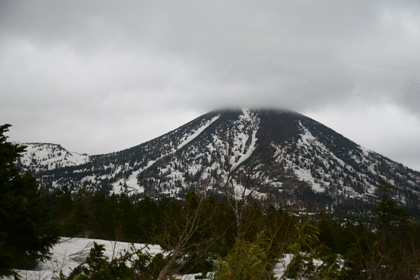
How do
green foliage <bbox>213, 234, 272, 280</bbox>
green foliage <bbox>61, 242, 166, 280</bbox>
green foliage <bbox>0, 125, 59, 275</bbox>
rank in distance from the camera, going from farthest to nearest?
green foliage <bbox>0, 125, 59, 275</bbox>, green foliage <bbox>61, 242, 166, 280</bbox>, green foliage <bbox>213, 234, 272, 280</bbox>

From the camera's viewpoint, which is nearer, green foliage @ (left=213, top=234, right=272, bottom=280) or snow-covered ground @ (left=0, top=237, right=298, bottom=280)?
green foliage @ (left=213, top=234, right=272, bottom=280)

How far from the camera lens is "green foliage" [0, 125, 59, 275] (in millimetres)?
7262

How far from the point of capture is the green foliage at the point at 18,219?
7.26 metres

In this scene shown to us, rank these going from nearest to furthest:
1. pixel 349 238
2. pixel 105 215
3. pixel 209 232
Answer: pixel 209 232
pixel 349 238
pixel 105 215

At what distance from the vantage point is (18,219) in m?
7.70

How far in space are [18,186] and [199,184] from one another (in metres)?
6.90

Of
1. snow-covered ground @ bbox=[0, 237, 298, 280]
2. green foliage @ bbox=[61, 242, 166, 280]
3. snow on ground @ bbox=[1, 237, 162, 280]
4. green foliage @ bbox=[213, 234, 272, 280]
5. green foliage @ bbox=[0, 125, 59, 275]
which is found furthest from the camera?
green foliage @ bbox=[0, 125, 59, 275]

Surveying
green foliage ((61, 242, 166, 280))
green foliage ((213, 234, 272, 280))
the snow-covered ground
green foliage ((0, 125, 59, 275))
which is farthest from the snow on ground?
green foliage ((213, 234, 272, 280))

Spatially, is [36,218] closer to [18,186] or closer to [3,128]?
[18,186]

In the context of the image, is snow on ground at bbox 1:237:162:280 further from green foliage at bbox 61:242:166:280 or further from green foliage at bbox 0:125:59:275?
green foliage at bbox 0:125:59:275

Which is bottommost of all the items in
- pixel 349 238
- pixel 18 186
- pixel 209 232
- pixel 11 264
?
pixel 349 238

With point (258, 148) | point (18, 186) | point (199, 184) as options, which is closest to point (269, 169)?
point (258, 148)

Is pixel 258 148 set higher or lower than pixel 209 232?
higher

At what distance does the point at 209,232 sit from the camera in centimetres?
1714
